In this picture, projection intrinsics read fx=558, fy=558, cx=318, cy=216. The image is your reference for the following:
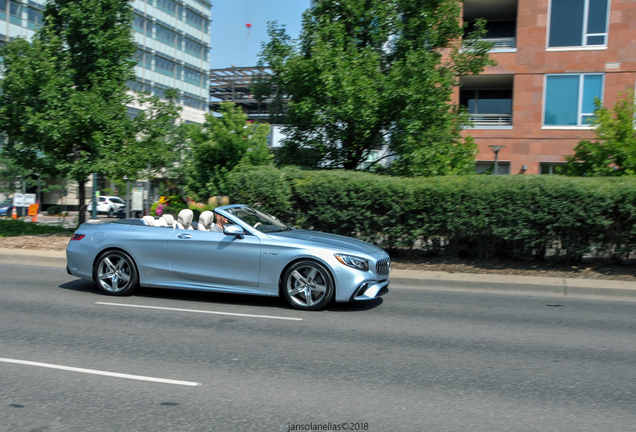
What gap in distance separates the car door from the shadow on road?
43cm

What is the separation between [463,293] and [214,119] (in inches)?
450

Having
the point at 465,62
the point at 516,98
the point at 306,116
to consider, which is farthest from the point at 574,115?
the point at 306,116

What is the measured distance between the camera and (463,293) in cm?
1007

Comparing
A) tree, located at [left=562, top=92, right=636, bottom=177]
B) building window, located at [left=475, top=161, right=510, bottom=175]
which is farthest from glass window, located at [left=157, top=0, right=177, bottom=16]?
tree, located at [left=562, top=92, right=636, bottom=177]

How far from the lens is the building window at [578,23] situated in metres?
22.5

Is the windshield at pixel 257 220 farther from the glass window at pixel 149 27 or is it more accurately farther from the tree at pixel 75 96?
the glass window at pixel 149 27

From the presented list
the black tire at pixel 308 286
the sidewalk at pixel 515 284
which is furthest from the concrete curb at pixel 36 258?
the sidewalk at pixel 515 284

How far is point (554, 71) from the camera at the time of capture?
23.0 metres

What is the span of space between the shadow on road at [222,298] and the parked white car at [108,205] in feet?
132

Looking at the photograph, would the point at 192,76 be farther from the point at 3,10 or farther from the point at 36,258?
the point at 36,258

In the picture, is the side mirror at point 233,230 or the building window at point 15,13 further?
the building window at point 15,13

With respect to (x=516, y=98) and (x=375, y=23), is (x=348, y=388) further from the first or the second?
(x=516, y=98)

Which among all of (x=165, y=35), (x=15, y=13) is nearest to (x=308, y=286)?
(x=15, y=13)

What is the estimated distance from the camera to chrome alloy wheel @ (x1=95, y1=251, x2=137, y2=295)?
8609 millimetres
